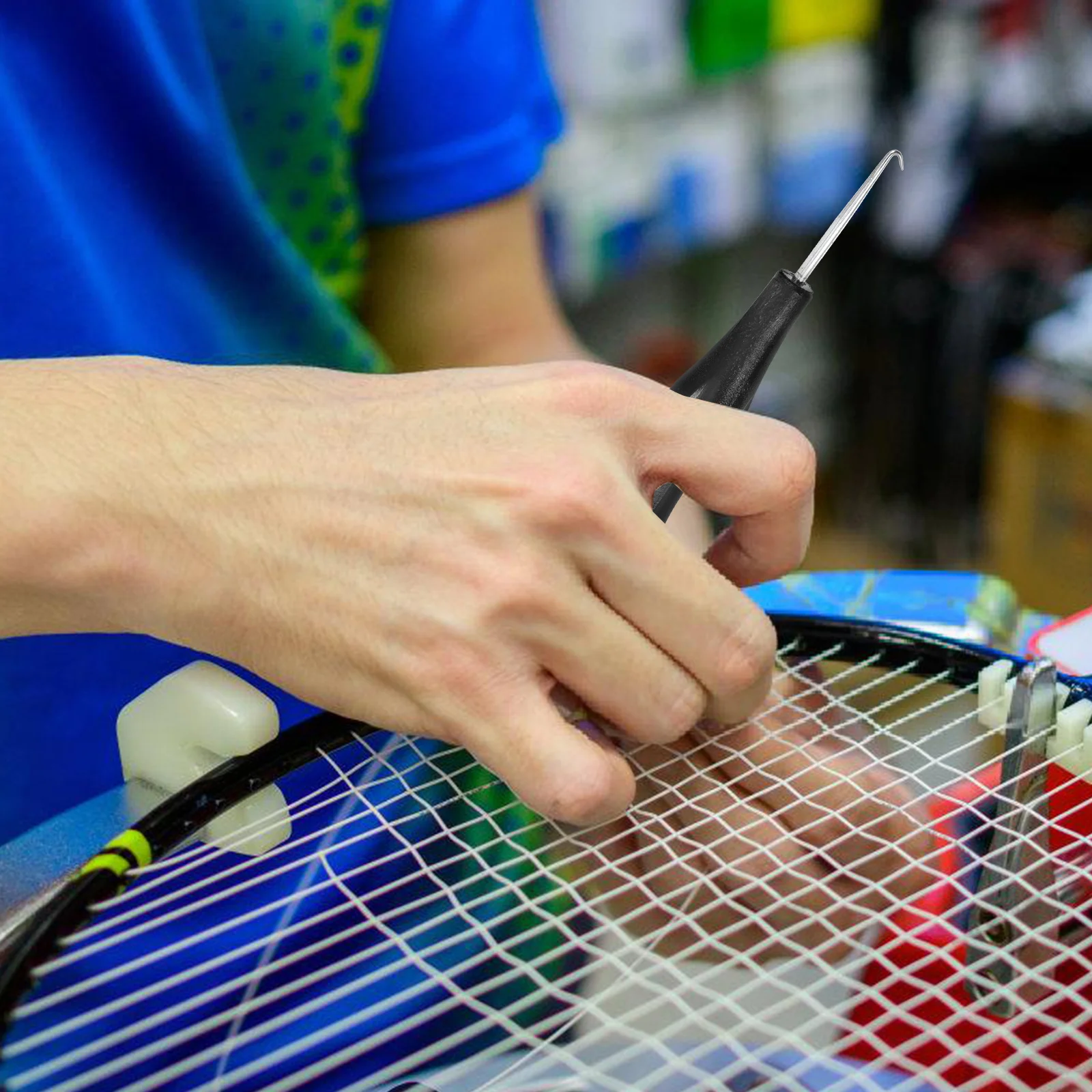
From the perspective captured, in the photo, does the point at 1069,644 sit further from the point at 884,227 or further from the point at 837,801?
the point at 884,227

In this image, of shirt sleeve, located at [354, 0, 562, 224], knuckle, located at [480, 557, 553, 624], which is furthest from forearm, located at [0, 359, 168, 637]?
shirt sleeve, located at [354, 0, 562, 224]

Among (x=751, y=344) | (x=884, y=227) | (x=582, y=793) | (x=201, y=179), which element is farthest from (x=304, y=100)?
(x=884, y=227)

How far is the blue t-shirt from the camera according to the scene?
1.84 ft

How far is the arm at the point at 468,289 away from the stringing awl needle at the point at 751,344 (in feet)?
1.02

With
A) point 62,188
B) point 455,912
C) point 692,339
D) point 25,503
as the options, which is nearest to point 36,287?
point 62,188

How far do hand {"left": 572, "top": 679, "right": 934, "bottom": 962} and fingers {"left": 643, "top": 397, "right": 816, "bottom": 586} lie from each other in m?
A: 0.08

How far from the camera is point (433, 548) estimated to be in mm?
396

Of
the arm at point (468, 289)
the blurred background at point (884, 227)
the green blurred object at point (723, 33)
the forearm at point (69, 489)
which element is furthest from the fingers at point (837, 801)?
the green blurred object at point (723, 33)

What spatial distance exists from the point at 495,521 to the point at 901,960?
0.60 feet

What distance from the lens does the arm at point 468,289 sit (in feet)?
2.52

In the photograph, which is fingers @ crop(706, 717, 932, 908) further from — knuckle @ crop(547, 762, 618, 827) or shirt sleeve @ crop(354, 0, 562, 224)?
shirt sleeve @ crop(354, 0, 562, 224)

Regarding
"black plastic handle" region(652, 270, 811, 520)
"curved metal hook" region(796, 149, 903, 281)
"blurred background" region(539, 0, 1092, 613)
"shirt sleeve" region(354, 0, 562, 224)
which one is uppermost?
"shirt sleeve" region(354, 0, 562, 224)

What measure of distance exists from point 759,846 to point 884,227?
155 cm

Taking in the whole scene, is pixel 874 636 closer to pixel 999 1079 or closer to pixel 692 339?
pixel 999 1079
